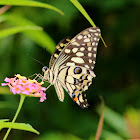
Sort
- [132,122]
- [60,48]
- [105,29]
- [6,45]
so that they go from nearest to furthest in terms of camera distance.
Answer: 1. [60,48]
2. [132,122]
3. [6,45]
4. [105,29]

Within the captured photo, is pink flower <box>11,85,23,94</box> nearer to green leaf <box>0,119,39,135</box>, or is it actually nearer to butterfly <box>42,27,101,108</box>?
green leaf <box>0,119,39,135</box>

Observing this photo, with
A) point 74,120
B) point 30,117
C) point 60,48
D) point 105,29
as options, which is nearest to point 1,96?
point 30,117

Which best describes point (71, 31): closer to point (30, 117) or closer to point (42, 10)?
point (42, 10)

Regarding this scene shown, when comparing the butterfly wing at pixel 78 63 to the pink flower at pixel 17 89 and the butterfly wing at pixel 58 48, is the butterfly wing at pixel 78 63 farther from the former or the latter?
the pink flower at pixel 17 89

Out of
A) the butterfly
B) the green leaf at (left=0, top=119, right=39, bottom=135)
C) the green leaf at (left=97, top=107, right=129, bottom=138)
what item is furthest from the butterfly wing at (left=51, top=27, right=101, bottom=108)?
the green leaf at (left=97, top=107, right=129, bottom=138)

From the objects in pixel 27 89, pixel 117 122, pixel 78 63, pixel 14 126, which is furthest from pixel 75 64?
pixel 117 122
